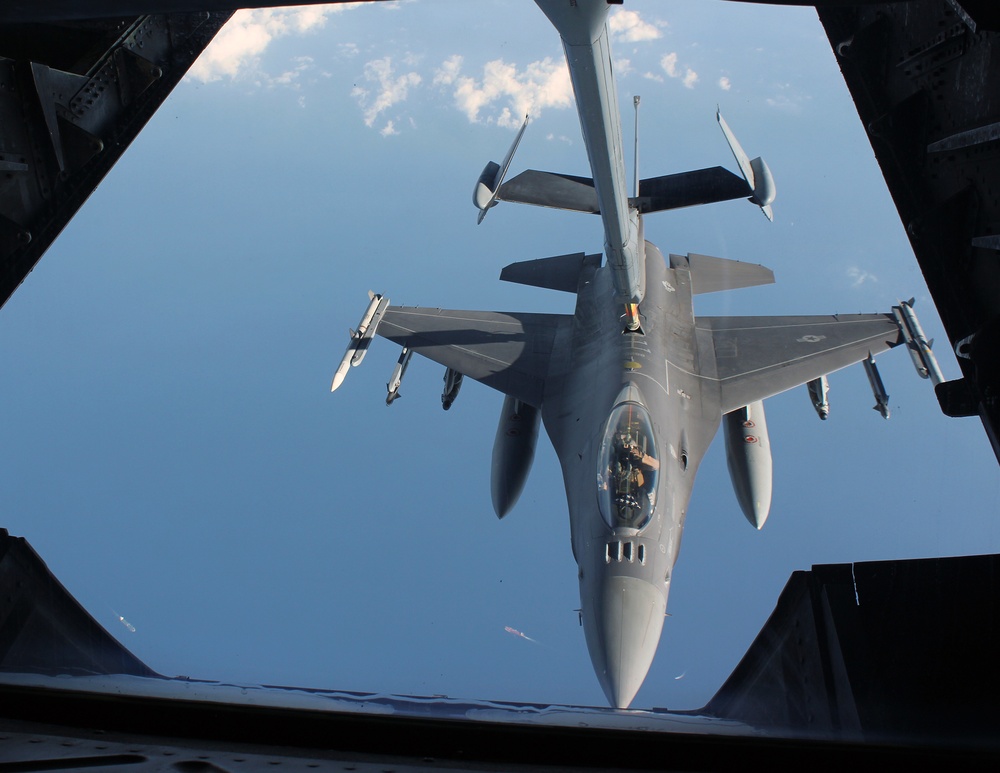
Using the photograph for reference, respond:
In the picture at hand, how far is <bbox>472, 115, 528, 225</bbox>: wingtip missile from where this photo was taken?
9234 millimetres

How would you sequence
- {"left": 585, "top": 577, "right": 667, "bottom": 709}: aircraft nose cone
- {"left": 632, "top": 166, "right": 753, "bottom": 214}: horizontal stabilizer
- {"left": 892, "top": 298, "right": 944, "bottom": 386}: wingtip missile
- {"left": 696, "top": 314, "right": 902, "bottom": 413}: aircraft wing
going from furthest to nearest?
{"left": 632, "top": 166, "right": 753, "bottom": 214}: horizontal stabilizer → {"left": 696, "top": 314, "right": 902, "bottom": 413}: aircraft wing → {"left": 892, "top": 298, "right": 944, "bottom": 386}: wingtip missile → {"left": 585, "top": 577, "right": 667, "bottom": 709}: aircraft nose cone

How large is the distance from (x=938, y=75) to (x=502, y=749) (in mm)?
3404

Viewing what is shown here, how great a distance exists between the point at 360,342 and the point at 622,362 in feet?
11.4

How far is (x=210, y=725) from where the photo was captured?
2.38 meters

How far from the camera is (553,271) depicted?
1104cm

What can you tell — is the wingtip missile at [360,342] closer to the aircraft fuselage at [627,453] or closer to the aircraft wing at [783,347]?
the aircraft fuselage at [627,453]

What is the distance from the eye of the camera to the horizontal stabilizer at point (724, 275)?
1101 centimetres

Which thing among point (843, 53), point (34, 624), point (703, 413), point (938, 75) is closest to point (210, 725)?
point (34, 624)

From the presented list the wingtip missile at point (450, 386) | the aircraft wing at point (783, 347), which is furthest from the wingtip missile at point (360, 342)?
the aircraft wing at point (783, 347)

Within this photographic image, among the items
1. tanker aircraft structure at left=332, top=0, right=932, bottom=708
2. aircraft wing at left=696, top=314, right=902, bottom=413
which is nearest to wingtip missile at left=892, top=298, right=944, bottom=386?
tanker aircraft structure at left=332, top=0, right=932, bottom=708

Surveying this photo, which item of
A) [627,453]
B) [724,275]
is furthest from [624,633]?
[724,275]

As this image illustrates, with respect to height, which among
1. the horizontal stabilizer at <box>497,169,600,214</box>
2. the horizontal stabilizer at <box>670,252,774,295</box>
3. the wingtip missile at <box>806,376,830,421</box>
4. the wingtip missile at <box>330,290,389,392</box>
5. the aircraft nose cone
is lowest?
the aircraft nose cone

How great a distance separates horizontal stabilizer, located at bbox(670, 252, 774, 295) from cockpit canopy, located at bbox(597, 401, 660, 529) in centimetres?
537

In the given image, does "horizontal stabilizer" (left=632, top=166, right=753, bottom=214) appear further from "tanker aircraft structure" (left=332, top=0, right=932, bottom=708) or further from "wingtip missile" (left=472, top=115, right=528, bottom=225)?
"wingtip missile" (left=472, top=115, right=528, bottom=225)
